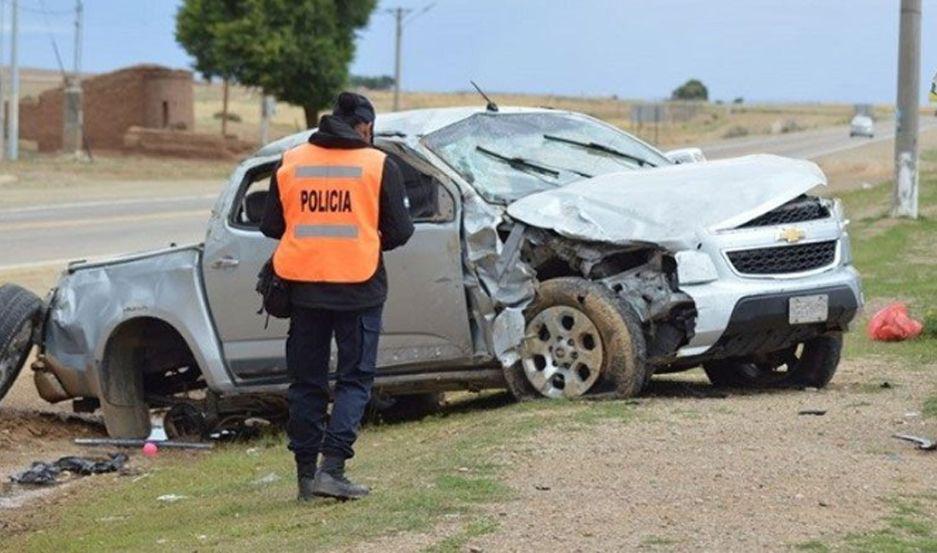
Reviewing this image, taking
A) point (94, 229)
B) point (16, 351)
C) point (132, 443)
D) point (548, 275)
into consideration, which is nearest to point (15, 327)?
point (16, 351)

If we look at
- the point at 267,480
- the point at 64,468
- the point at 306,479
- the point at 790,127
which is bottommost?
the point at 64,468

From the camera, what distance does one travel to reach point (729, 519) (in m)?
6.86

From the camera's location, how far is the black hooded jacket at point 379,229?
7805 millimetres

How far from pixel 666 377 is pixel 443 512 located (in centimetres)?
487

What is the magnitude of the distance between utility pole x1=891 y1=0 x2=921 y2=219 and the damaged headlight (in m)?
17.7

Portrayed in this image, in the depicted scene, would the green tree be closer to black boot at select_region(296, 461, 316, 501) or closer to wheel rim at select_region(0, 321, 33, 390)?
wheel rim at select_region(0, 321, 33, 390)

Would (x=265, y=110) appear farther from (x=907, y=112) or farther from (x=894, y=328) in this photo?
(x=894, y=328)

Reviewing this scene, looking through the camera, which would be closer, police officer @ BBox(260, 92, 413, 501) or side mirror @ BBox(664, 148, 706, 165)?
police officer @ BBox(260, 92, 413, 501)

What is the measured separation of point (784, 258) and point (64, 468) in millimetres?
4102

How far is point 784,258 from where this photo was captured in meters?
10.1

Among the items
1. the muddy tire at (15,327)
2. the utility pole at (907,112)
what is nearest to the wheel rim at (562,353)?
the muddy tire at (15,327)

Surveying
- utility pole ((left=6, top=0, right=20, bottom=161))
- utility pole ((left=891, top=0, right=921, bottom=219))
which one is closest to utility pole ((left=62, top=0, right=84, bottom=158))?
utility pole ((left=6, top=0, right=20, bottom=161))

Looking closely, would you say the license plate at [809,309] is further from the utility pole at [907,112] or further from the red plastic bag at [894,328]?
the utility pole at [907,112]

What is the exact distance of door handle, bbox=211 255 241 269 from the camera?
1072 cm
